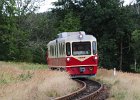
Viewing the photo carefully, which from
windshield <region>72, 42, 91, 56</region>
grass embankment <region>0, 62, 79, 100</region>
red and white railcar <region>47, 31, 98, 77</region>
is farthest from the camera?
windshield <region>72, 42, 91, 56</region>

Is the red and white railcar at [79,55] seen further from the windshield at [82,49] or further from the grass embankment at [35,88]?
the grass embankment at [35,88]

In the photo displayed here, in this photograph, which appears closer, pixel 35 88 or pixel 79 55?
pixel 35 88

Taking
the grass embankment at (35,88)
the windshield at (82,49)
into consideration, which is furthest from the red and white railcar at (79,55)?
the grass embankment at (35,88)

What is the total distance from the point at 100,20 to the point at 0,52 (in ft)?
59.8

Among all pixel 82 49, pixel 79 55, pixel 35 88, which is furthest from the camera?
pixel 82 49

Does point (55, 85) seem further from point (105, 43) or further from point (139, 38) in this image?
point (139, 38)

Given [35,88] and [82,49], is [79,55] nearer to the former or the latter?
[82,49]

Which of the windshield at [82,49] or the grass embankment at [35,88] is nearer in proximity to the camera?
the grass embankment at [35,88]

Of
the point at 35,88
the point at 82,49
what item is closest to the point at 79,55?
the point at 82,49

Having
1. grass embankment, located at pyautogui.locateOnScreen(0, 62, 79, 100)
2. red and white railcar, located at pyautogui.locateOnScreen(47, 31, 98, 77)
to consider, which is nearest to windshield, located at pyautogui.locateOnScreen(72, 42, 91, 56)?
red and white railcar, located at pyautogui.locateOnScreen(47, 31, 98, 77)

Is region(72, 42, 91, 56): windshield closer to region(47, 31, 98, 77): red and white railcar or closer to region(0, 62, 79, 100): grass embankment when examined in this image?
region(47, 31, 98, 77): red and white railcar

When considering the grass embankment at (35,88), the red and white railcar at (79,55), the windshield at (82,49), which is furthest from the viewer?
the windshield at (82,49)

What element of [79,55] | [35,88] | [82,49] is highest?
[82,49]

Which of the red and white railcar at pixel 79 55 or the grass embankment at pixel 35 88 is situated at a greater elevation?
the red and white railcar at pixel 79 55
